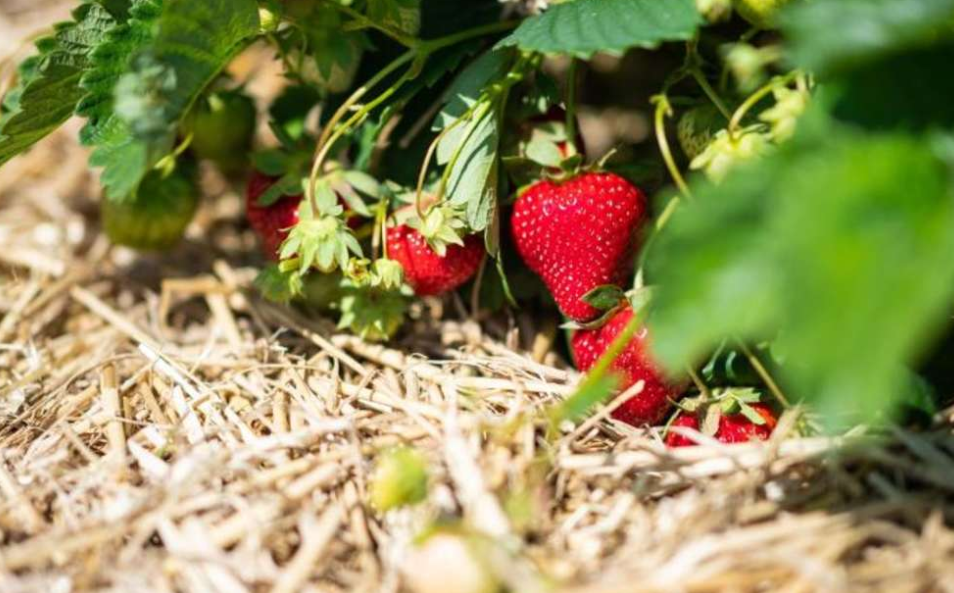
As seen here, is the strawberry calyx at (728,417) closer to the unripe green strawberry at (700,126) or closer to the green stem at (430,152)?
the unripe green strawberry at (700,126)

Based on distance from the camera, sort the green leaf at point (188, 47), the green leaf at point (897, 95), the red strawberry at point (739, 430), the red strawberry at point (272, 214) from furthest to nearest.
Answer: the red strawberry at point (272, 214) < the red strawberry at point (739, 430) < the green leaf at point (188, 47) < the green leaf at point (897, 95)

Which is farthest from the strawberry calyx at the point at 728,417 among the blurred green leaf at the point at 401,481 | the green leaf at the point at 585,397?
the blurred green leaf at the point at 401,481

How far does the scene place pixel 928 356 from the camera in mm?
1245

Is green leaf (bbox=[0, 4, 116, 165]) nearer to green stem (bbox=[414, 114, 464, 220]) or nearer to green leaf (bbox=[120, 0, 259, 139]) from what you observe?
green leaf (bbox=[120, 0, 259, 139])

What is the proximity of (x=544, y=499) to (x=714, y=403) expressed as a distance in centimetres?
29

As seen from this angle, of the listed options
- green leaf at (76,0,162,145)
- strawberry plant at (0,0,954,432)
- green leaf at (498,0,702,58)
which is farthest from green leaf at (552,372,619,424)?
green leaf at (76,0,162,145)

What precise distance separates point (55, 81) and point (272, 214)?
0.35 metres

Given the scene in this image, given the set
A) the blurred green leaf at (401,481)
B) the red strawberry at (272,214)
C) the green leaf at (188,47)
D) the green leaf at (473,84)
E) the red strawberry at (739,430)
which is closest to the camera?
the blurred green leaf at (401,481)

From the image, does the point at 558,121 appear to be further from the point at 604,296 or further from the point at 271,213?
the point at 271,213

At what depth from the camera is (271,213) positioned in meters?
1.53

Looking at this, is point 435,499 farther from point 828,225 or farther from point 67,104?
point 67,104

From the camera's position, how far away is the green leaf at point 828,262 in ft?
2.63

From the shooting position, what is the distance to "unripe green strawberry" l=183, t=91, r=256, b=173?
169 centimetres

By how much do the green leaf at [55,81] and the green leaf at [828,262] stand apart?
86cm
